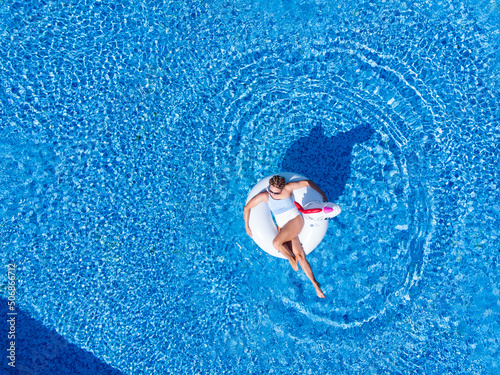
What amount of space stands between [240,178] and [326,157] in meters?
0.97

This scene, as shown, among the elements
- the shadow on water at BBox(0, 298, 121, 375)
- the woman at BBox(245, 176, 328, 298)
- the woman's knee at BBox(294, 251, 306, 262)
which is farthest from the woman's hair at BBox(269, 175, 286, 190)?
the shadow on water at BBox(0, 298, 121, 375)

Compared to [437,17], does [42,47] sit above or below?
below

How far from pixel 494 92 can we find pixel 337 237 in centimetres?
230

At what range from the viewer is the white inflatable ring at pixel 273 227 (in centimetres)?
306

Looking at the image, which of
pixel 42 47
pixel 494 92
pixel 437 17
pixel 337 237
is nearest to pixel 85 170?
pixel 42 47

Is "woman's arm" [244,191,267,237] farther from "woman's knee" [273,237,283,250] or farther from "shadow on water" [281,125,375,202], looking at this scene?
"shadow on water" [281,125,375,202]

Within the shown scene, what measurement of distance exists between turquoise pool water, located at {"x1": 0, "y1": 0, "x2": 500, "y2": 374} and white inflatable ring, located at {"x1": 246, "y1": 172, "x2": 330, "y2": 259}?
1.51 ft

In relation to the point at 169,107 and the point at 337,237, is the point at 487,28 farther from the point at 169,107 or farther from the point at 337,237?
the point at 169,107

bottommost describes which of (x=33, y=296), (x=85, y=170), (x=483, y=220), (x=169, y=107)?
(x=33, y=296)

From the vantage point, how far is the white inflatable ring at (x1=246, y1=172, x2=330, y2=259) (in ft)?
10.0

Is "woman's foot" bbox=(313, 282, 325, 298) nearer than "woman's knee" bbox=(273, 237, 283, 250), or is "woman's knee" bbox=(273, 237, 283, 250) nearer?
"woman's knee" bbox=(273, 237, 283, 250)

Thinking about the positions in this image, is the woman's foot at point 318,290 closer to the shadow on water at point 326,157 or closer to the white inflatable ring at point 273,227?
the white inflatable ring at point 273,227

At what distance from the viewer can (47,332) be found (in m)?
3.53

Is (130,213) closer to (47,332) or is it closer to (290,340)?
(47,332)
